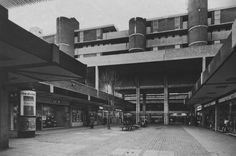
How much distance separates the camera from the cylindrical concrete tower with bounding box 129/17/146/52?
47.9 metres

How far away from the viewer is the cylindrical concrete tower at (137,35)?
47.9m

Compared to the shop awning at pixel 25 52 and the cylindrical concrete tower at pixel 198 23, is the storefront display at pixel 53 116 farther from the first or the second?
the cylindrical concrete tower at pixel 198 23

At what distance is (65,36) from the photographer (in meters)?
56.6

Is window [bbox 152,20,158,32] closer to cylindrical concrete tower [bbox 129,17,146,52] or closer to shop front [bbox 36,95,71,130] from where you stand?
cylindrical concrete tower [bbox 129,17,146,52]

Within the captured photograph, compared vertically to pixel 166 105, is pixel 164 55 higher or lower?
higher

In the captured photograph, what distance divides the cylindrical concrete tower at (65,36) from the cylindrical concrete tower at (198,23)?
1167 inches

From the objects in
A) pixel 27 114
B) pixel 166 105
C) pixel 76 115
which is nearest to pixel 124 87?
pixel 166 105

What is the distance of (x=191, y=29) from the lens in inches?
1725

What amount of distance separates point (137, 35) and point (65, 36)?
1972cm

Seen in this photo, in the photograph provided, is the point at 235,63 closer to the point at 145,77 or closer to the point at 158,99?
the point at 145,77

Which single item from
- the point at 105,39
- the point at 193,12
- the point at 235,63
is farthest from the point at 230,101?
the point at 105,39

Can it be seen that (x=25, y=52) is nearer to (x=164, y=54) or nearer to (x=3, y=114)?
(x=3, y=114)

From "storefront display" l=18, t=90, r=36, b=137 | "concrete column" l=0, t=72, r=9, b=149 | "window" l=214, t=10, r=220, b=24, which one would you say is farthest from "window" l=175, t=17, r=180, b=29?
"concrete column" l=0, t=72, r=9, b=149

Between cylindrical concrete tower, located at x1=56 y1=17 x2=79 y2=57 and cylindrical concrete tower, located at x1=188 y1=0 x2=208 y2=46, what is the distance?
97.3ft
